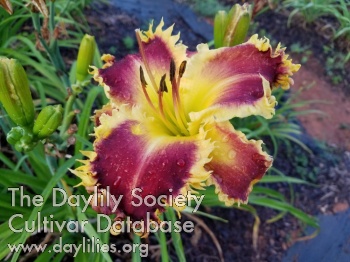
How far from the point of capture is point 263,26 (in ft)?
9.44

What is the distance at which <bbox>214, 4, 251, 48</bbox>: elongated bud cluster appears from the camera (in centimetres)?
101

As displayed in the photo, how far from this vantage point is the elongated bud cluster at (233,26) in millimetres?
1014

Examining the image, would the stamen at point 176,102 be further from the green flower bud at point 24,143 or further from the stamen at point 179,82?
the green flower bud at point 24,143

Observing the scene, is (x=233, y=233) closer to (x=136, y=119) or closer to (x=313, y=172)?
(x=313, y=172)

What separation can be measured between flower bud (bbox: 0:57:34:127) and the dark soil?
72 cm

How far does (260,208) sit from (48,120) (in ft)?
3.86

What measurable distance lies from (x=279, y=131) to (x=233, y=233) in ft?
1.99

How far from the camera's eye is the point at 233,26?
102cm

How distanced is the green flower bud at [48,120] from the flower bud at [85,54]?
0.23 metres

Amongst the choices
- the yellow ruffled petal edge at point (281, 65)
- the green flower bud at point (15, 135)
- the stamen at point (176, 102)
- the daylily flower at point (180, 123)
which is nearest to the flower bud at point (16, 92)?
the green flower bud at point (15, 135)

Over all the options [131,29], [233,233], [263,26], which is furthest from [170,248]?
[263,26]

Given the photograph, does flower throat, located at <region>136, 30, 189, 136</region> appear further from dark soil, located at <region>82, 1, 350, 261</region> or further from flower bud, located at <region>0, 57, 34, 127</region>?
dark soil, located at <region>82, 1, 350, 261</region>

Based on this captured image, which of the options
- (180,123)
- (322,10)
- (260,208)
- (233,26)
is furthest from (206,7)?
(180,123)

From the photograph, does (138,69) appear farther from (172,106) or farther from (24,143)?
(24,143)
